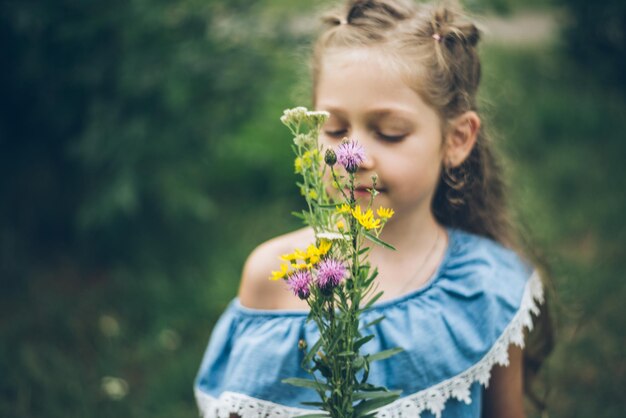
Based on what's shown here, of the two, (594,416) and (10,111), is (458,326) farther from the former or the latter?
(10,111)

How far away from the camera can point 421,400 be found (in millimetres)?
1544

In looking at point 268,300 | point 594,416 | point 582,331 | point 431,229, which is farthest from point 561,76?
point 268,300

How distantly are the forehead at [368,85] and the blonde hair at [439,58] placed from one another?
0.02 metres

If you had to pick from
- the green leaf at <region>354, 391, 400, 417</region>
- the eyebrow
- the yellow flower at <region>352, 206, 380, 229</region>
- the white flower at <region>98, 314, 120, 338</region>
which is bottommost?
the white flower at <region>98, 314, 120, 338</region>

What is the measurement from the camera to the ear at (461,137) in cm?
171

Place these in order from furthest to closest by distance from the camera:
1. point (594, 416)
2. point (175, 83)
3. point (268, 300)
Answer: point (175, 83), point (594, 416), point (268, 300)

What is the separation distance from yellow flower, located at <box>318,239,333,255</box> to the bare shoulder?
630 millimetres

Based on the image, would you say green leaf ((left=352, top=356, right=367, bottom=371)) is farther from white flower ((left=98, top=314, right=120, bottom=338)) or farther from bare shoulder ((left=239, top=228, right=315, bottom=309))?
white flower ((left=98, top=314, right=120, bottom=338))

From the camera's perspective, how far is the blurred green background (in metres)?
2.49

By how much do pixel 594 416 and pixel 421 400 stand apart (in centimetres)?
113

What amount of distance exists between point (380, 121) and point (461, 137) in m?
0.33

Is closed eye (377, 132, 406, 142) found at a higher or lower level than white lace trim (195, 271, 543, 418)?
higher

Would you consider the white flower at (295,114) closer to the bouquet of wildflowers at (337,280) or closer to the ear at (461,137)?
the bouquet of wildflowers at (337,280)

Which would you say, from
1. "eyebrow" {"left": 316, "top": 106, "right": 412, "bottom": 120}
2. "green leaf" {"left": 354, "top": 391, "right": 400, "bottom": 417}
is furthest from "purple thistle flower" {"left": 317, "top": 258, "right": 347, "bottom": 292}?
"eyebrow" {"left": 316, "top": 106, "right": 412, "bottom": 120}
